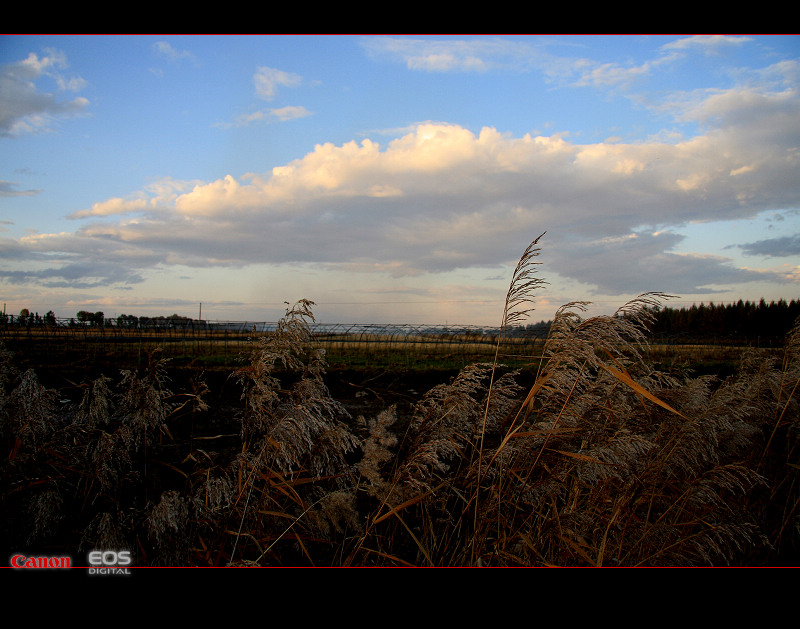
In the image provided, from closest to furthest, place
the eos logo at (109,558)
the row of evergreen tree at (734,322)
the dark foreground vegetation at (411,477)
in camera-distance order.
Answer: the eos logo at (109,558) → the dark foreground vegetation at (411,477) → the row of evergreen tree at (734,322)

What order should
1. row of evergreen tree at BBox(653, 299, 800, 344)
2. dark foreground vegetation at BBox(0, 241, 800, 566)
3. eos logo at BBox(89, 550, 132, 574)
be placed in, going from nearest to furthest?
1. eos logo at BBox(89, 550, 132, 574)
2. dark foreground vegetation at BBox(0, 241, 800, 566)
3. row of evergreen tree at BBox(653, 299, 800, 344)

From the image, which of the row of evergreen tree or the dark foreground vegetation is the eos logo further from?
the row of evergreen tree

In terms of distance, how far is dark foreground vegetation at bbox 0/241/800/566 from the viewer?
8.23ft

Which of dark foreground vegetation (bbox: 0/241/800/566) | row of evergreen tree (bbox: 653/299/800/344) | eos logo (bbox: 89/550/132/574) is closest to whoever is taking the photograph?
eos logo (bbox: 89/550/132/574)

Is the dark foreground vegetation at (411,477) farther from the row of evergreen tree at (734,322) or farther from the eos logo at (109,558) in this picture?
the row of evergreen tree at (734,322)

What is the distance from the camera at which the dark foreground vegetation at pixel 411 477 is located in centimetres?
251

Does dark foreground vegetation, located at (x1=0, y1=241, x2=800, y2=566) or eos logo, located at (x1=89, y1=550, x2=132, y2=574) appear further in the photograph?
dark foreground vegetation, located at (x1=0, y1=241, x2=800, y2=566)

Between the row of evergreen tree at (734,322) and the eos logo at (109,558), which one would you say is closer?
the eos logo at (109,558)

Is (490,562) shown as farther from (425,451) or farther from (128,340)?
(128,340)

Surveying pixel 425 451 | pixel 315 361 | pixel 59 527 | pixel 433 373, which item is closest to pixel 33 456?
pixel 59 527

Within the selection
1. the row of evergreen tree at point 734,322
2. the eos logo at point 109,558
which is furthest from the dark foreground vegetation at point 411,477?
the row of evergreen tree at point 734,322

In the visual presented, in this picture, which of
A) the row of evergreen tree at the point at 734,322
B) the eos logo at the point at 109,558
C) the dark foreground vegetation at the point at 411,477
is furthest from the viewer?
the row of evergreen tree at the point at 734,322

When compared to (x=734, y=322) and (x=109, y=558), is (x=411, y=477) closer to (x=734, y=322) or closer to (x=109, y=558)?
(x=109, y=558)

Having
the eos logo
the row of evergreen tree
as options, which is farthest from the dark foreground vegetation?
the row of evergreen tree
